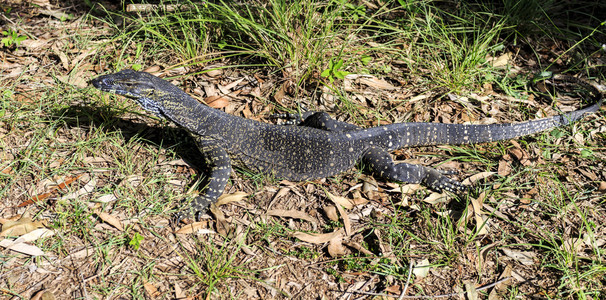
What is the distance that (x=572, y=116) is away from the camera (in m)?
6.84

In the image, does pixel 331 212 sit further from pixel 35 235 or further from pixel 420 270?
pixel 35 235

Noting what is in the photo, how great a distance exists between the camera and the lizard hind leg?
5.99 meters

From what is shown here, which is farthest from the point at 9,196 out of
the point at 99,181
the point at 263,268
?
the point at 263,268

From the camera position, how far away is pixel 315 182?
20.0ft

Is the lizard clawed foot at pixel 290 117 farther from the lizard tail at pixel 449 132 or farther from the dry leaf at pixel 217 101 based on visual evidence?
the lizard tail at pixel 449 132

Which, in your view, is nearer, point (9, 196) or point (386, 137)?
point (9, 196)

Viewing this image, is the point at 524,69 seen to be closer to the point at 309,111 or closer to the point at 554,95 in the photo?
the point at 554,95

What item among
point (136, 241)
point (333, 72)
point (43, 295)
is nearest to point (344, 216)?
point (333, 72)

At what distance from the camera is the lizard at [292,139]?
559 centimetres

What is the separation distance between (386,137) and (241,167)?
2161 mm

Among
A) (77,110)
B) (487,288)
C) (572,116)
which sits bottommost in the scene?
(487,288)

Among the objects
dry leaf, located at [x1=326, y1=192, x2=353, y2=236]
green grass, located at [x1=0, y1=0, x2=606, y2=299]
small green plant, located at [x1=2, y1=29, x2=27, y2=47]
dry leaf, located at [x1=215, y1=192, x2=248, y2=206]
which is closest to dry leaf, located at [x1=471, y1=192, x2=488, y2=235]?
green grass, located at [x1=0, y1=0, x2=606, y2=299]

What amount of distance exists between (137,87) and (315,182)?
8.79 feet

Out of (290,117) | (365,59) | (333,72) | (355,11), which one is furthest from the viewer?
(355,11)
